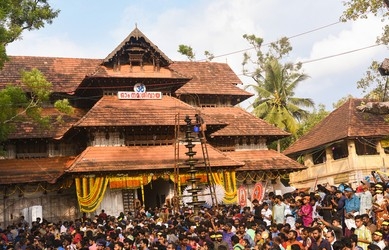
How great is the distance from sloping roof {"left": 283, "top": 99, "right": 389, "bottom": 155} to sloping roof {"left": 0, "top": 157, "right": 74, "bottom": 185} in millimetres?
16910

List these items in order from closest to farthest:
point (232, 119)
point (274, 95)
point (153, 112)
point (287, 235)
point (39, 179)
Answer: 1. point (287, 235)
2. point (39, 179)
3. point (153, 112)
4. point (232, 119)
5. point (274, 95)

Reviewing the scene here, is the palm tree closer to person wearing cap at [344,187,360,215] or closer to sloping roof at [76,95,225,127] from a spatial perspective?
sloping roof at [76,95,225,127]

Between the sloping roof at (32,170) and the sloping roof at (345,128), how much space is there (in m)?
16.9

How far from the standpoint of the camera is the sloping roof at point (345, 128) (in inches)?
1272

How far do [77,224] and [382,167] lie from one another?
20.8 m

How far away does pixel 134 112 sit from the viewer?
25453 millimetres

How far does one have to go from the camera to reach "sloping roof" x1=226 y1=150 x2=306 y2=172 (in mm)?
28581

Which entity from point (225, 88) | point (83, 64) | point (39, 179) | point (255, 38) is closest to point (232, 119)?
point (225, 88)

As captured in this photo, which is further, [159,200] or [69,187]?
[159,200]

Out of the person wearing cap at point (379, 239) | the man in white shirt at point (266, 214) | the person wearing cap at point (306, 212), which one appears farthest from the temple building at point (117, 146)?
the person wearing cap at point (379, 239)

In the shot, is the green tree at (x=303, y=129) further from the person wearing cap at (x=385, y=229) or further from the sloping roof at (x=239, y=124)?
the person wearing cap at (x=385, y=229)

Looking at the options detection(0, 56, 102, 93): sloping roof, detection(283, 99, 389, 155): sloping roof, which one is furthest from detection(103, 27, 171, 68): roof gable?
detection(283, 99, 389, 155): sloping roof

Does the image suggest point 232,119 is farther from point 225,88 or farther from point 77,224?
point 77,224

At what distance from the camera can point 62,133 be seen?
26.1 meters
